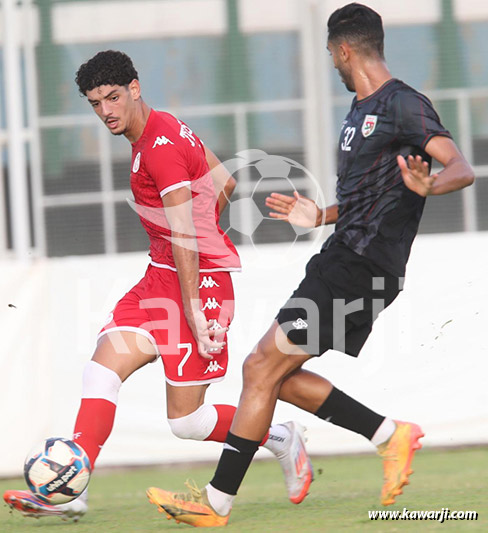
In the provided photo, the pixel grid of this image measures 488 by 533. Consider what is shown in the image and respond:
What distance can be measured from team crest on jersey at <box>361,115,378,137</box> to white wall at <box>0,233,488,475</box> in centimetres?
305

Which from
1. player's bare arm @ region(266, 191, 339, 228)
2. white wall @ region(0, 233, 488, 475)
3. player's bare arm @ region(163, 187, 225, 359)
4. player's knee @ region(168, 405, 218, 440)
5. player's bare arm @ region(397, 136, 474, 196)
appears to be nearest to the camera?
player's bare arm @ region(397, 136, 474, 196)

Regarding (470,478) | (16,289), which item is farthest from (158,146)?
(16,289)

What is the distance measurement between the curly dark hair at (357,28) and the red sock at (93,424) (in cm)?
178

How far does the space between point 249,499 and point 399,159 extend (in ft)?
7.16

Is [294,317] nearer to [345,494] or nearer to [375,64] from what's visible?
[375,64]

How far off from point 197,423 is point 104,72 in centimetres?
154

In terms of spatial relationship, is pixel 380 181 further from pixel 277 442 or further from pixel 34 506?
pixel 34 506

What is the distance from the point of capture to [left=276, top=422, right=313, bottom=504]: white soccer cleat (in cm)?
501

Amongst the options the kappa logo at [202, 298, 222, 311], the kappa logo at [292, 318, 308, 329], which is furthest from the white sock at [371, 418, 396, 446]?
the kappa logo at [202, 298, 222, 311]

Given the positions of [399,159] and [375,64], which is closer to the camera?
[399,159]

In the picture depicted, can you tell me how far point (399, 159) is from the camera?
4125 mm

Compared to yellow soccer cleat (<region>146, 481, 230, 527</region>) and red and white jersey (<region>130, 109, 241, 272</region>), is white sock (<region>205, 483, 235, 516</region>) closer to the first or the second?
yellow soccer cleat (<region>146, 481, 230, 527</region>)

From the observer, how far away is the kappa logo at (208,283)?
4.91 metres

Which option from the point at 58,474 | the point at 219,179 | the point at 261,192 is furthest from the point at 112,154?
the point at 58,474
